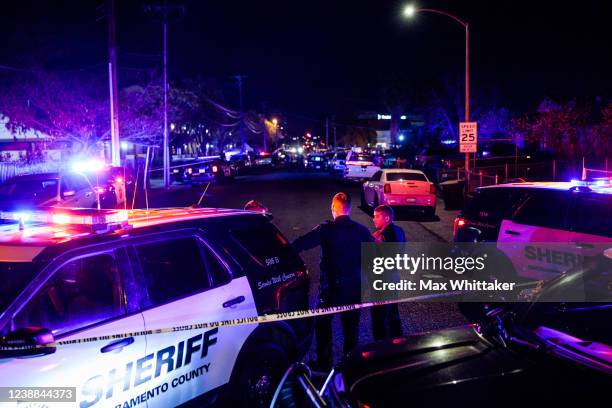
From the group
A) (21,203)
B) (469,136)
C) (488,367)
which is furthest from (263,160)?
(488,367)

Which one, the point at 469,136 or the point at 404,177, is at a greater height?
the point at 469,136

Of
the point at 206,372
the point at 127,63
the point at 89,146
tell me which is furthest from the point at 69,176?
the point at 127,63

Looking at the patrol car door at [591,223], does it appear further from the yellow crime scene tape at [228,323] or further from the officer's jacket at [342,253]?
the officer's jacket at [342,253]

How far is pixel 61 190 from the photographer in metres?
13.9

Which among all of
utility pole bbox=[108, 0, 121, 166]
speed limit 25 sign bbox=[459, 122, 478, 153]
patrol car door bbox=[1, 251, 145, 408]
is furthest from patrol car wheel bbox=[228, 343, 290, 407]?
speed limit 25 sign bbox=[459, 122, 478, 153]

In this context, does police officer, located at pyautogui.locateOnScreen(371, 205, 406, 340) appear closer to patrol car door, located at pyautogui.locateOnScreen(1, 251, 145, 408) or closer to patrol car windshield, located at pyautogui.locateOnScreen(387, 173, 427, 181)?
patrol car door, located at pyautogui.locateOnScreen(1, 251, 145, 408)

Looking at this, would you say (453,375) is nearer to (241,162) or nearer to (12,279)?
(12,279)

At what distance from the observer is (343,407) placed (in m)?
3.23

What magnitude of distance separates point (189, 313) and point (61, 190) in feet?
37.2

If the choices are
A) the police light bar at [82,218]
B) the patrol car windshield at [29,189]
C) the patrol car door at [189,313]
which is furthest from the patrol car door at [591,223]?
the patrol car windshield at [29,189]

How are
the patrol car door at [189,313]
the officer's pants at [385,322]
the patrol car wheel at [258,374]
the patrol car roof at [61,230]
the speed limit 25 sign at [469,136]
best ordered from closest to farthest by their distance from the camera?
the patrol car roof at [61,230] → the patrol car door at [189,313] → the patrol car wheel at [258,374] → the officer's pants at [385,322] → the speed limit 25 sign at [469,136]

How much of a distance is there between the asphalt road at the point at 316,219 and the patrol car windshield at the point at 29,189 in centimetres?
569

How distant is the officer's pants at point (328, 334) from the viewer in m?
5.37

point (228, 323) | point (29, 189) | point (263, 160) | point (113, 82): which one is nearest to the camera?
point (228, 323)
